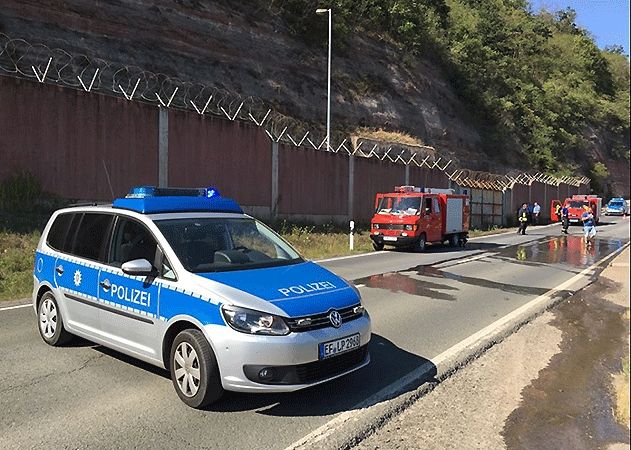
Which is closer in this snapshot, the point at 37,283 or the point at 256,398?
the point at 256,398

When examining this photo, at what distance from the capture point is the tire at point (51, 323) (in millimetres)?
6504

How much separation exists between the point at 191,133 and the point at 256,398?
1604cm

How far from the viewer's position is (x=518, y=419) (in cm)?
A: 493

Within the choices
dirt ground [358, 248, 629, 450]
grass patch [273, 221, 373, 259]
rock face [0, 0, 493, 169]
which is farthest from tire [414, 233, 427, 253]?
rock face [0, 0, 493, 169]

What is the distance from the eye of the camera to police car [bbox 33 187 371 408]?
463 cm

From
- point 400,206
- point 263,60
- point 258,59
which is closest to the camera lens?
point 400,206

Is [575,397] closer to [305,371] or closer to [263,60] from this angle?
[305,371]

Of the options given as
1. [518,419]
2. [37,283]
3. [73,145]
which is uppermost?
[73,145]

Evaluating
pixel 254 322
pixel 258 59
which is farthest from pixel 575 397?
pixel 258 59

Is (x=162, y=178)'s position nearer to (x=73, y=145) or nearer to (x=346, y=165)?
(x=73, y=145)

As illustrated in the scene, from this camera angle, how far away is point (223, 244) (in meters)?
5.86

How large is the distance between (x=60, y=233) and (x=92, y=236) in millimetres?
831

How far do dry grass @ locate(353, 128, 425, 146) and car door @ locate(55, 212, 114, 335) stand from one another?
31.5m

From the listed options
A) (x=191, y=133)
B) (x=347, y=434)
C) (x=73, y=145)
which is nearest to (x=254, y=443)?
(x=347, y=434)
